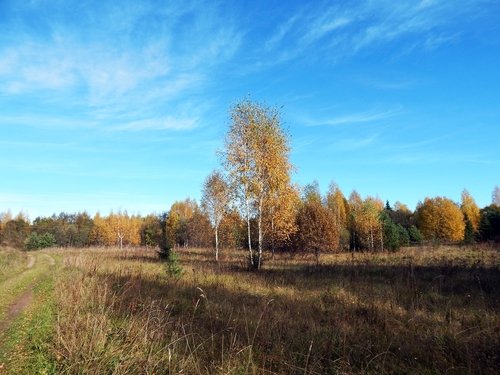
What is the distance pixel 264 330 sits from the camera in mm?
7797

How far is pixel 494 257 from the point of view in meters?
22.9

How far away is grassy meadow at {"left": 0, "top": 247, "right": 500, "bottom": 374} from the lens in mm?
5652

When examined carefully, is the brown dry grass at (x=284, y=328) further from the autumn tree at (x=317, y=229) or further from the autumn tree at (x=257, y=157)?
the autumn tree at (x=317, y=229)

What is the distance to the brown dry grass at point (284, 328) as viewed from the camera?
5648 millimetres

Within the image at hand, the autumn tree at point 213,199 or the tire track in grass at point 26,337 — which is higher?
the autumn tree at point 213,199

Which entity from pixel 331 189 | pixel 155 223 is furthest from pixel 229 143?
pixel 155 223

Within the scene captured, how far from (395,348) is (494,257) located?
20164mm

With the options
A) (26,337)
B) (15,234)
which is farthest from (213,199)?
(15,234)

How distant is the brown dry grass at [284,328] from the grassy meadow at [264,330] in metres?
0.03

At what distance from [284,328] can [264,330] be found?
0.47m

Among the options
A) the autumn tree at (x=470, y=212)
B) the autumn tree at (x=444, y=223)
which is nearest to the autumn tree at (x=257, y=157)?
the autumn tree at (x=444, y=223)

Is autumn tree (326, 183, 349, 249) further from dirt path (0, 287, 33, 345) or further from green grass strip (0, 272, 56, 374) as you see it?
green grass strip (0, 272, 56, 374)

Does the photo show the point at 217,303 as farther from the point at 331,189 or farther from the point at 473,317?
the point at 331,189

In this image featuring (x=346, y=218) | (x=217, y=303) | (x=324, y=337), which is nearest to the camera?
(x=324, y=337)
